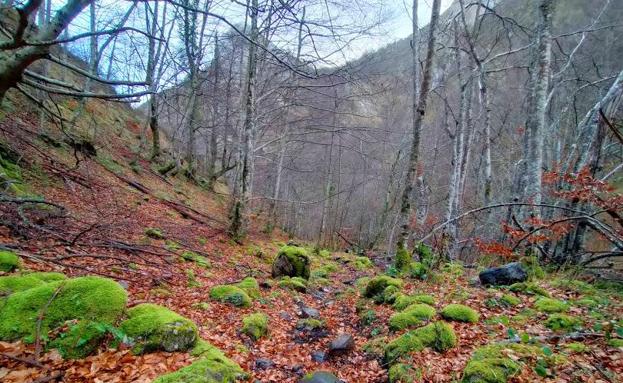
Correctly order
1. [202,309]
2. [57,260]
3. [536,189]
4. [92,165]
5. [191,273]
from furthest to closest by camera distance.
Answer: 1. [92,165]
2. [536,189]
3. [191,273]
4. [202,309]
5. [57,260]

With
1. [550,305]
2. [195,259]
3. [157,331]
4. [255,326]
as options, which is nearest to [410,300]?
[550,305]

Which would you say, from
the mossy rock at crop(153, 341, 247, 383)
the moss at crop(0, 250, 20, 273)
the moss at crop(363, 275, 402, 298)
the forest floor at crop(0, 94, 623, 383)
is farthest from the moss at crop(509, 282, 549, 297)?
the moss at crop(0, 250, 20, 273)

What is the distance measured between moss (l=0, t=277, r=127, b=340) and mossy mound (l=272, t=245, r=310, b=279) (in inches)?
177

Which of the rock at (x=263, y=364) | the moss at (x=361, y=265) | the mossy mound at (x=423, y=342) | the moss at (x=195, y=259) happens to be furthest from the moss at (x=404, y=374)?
the moss at (x=361, y=265)

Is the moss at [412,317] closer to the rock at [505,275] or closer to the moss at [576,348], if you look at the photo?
the moss at [576,348]

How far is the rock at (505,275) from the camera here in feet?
19.3

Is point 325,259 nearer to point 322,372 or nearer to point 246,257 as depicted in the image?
point 246,257

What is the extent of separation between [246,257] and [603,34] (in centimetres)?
2574

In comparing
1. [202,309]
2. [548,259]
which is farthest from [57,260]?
[548,259]

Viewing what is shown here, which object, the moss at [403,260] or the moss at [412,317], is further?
the moss at [403,260]

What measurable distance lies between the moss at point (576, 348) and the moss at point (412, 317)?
5.23ft

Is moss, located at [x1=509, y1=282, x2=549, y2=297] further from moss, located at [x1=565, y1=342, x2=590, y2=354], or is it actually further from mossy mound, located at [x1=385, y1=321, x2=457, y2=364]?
mossy mound, located at [x1=385, y1=321, x2=457, y2=364]

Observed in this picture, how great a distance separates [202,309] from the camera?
4.67 meters

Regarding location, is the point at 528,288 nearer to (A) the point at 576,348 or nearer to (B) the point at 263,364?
(A) the point at 576,348
